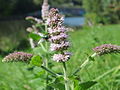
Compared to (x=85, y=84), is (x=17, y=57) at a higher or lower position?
higher

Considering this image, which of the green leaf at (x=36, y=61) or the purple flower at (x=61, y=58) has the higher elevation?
the green leaf at (x=36, y=61)

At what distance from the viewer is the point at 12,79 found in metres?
3.88

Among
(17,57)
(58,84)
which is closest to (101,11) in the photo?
(58,84)

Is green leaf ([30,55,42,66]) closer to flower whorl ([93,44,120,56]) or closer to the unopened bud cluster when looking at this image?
the unopened bud cluster

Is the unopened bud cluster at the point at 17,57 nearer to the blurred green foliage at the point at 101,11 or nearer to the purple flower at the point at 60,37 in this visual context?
the purple flower at the point at 60,37

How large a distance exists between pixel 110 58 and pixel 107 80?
1.15m

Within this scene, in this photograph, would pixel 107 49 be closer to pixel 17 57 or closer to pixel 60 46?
pixel 60 46

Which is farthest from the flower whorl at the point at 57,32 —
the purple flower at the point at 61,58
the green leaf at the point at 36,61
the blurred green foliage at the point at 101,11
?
the blurred green foliage at the point at 101,11

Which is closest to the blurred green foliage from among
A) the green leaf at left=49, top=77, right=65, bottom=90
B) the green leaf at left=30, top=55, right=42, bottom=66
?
the green leaf at left=49, top=77, right=65, bottom=90

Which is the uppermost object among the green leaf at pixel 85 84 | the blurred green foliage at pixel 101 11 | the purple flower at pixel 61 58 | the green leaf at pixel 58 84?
the blurred green foliage at pixel 101 11

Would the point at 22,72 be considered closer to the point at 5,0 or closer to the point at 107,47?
the point at 107,47

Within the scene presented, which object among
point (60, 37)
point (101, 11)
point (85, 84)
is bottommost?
point (85, 84)

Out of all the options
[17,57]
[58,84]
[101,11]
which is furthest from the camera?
[101,11]

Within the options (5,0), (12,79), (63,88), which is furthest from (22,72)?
(5,0)
